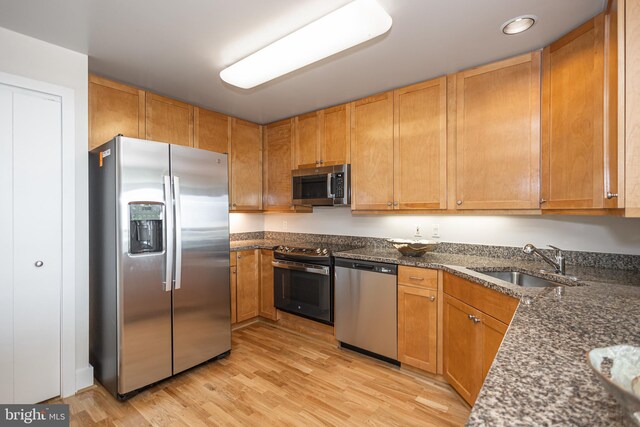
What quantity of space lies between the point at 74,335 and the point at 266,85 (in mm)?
2495

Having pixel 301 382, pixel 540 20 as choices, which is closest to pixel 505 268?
pixel 540 20

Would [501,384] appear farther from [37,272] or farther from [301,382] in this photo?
[37,272]

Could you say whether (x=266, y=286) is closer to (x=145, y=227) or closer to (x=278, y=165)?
(x=278, y=165)

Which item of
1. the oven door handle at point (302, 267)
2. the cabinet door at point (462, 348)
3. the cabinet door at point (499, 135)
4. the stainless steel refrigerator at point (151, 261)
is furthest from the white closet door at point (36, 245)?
the cabinet door at point (499, 135)

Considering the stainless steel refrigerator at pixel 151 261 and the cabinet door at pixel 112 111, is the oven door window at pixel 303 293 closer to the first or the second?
the stainless steel refrigerator at pixel 151 261

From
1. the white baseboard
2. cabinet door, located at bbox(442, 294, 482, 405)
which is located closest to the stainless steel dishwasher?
cabinet door, located at bbox(442, 294, 482, 405)

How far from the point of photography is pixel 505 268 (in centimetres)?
217

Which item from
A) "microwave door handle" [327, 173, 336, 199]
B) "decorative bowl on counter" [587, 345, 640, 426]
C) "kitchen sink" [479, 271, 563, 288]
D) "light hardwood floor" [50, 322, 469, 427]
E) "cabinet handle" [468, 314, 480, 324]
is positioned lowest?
"light hardwood floor" [50, 322, 469, 427]

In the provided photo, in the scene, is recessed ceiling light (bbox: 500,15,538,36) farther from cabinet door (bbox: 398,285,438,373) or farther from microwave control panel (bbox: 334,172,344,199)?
cabinet door (bbox: 398,285,438,373)

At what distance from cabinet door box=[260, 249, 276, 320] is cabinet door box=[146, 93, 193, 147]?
4.90 ft

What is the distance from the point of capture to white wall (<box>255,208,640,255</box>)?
2092 mm

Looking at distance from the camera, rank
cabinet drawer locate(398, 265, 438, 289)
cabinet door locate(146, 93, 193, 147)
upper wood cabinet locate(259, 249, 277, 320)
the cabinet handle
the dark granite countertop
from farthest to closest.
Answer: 1. upper wood cabinet locate(259, 249, 277, 320)
2. cabinet door locate(146, 93, 193, 147)
3. cabinet drawer locate(398, 265, 438, 289)
4. the cabinet handle
5. the dark granite countertop

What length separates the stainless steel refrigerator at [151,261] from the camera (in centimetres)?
213

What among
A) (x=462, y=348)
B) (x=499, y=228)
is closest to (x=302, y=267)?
(x=462, y=348)
